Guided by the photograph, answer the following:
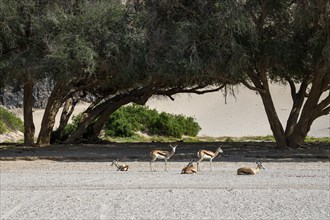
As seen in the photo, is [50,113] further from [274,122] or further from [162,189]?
[162,189]

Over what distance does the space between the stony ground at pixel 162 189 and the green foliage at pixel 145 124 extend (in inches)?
790

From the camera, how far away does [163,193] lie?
1596 cm

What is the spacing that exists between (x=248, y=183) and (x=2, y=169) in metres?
9.07

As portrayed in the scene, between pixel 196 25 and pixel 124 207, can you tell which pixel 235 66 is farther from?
pixel 124 207

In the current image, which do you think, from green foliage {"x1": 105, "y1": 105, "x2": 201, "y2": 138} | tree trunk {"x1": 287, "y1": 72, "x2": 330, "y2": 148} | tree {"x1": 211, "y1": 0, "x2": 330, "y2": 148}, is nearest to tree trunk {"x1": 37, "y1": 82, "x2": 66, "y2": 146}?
tree {"x1": 211, "y1": 0, "x2": 330, "y2": 148}

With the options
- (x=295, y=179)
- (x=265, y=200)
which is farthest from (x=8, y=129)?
(x=265, y=200)

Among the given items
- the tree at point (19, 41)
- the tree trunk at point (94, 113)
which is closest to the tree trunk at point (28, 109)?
Result: the tree trunk at point (94, 113)

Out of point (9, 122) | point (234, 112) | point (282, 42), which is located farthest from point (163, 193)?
point (234, 112)

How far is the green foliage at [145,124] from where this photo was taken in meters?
48.0

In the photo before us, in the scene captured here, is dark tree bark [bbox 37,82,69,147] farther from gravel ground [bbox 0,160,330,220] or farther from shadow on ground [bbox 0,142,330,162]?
gravel ground [bbox 0,160,330,220]

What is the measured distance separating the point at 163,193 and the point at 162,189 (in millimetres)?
805

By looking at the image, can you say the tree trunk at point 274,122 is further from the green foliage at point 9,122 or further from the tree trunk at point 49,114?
the green foliage at point 9,122

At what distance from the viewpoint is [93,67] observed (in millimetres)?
27484

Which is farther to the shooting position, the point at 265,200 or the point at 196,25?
the point at 196,25
